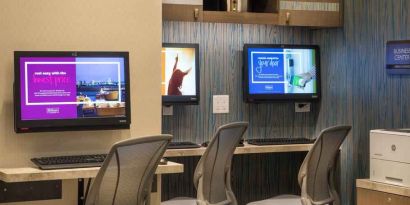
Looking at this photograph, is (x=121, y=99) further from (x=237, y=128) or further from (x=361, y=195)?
(x=361, y=195)

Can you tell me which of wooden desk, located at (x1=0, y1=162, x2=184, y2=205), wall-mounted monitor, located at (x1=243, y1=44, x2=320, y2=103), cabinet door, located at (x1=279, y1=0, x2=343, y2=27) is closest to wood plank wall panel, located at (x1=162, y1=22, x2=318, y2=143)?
wall-mounted monitor, located at (x1=243, y1=44, x2=320, y2=103)

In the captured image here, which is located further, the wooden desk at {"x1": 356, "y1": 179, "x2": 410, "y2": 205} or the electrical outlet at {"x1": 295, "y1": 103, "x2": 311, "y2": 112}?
the electrical outlet at {"x1": 295, "y1": 103, "x2": 311, "y2": 112}

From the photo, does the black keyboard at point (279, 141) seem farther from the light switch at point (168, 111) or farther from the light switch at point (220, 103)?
the light switch at point (168, 111)

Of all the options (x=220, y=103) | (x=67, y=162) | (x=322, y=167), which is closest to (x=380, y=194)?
(x=322, y=167)

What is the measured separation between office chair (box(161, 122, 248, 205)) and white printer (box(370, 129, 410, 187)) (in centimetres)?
91

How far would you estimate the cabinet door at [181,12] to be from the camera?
465 centimetres

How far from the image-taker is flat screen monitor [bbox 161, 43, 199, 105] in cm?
484

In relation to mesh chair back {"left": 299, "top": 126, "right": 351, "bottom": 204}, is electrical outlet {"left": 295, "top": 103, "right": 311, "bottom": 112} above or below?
above

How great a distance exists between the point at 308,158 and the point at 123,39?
1411 mm

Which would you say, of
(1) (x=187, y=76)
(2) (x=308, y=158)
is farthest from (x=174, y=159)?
(2) (x=308, y=158)

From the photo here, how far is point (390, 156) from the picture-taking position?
430 centimetres

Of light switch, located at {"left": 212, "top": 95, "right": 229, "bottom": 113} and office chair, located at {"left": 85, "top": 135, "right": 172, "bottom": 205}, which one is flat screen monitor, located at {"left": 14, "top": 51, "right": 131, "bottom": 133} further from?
light switch, located at {"left": 212, "top": 95, "right": 229, "bottom": 113}

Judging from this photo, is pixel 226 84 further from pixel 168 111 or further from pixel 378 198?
pixel 378 198

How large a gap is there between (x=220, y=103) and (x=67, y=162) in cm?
195
